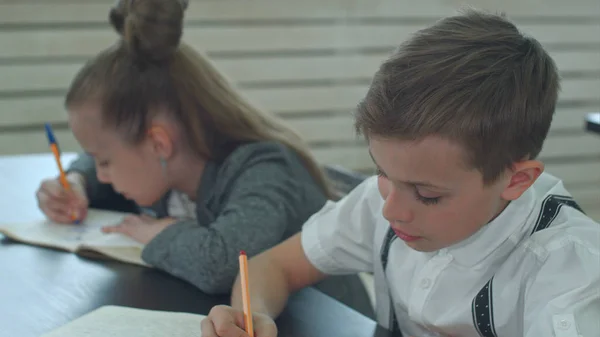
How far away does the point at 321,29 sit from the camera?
2928 millimetres

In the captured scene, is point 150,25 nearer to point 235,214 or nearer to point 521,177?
point 235,214

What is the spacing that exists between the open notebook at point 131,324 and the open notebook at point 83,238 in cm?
23

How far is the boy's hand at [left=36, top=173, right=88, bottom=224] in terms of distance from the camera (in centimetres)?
139

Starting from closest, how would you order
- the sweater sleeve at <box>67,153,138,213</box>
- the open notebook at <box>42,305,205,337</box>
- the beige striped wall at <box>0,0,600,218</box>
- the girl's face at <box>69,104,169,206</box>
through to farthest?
the open notebook at <box>42,305,205,337</box> < the girl's face at <box>69,104,169,206</box> < the sweater sleeve at <box>67,153,138,213</box> < the beige striped wall at <box>0,0,600,218</box>

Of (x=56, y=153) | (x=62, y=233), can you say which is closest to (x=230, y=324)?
(x=62, y=233)

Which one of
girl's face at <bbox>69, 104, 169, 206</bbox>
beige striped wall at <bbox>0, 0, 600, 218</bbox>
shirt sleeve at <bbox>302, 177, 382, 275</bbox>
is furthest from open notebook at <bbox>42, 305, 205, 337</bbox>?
beige striped wall at <bbox>0, 0, 600, 218</bbox>

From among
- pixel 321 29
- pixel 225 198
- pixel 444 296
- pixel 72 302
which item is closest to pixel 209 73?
pixel 225 198

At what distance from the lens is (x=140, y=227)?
4.18 ft

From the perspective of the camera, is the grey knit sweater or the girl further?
the girl

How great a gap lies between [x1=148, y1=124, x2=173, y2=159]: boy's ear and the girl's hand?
128 mm

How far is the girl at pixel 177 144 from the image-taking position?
4.06ft

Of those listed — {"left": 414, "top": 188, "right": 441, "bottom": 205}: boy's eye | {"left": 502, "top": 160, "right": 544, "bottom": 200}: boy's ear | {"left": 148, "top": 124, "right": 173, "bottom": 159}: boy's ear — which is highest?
{"left": 502, "top": 160, "right": 544, "bottom": 200}: boy's ear

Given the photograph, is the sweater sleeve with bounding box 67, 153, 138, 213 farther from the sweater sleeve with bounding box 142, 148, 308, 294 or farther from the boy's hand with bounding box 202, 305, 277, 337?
the boy's hand with bounding box 202, 305, 277, 337

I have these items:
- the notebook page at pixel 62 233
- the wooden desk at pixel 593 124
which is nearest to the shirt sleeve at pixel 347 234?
the notebook page at pixel 62 233
